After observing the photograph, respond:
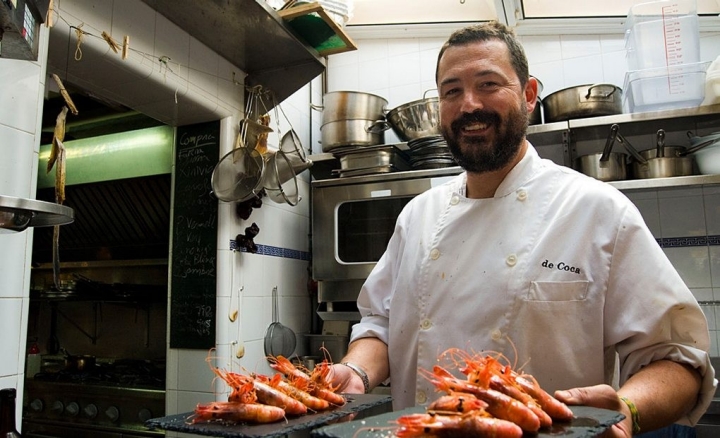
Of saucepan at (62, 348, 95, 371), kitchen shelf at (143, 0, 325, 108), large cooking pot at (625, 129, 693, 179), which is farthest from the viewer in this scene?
saucepan at (62, 348, 95, 371)

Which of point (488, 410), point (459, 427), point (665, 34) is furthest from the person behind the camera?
point (665, 34)

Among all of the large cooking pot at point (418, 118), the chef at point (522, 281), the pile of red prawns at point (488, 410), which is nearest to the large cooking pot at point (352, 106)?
the large cooking pot at point (418, 118)

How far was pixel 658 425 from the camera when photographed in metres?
1.22

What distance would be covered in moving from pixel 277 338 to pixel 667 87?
2722 millimetres

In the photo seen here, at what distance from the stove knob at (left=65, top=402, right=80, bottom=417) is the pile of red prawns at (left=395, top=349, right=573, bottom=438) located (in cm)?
339

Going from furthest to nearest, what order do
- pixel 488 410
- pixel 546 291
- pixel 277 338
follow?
1. pixel 277 338
2. pixel 546 291
3. pixel 488 410

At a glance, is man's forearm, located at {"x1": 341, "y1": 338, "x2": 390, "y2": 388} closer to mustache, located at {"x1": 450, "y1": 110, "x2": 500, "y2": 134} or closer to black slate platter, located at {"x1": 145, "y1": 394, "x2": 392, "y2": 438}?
black slate platter, located at {"x1": 145, "y1": 394, "x2": 392, "y2": 438}

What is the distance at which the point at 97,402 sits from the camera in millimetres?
3535

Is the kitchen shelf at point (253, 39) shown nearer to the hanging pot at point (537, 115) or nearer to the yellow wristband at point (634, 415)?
the hanging pot at point (537, 115)

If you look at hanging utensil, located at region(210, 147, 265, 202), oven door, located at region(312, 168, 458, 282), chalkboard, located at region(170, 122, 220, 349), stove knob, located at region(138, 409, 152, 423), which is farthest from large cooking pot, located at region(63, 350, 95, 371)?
hanging utensil, located at region(210, 147, 265, 202)

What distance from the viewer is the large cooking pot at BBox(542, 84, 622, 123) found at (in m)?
3.05

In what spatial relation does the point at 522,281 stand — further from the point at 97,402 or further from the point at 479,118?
the point at 97,402

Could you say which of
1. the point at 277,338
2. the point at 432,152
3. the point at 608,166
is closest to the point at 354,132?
the point at 432,152

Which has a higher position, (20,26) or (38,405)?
(20,26)
